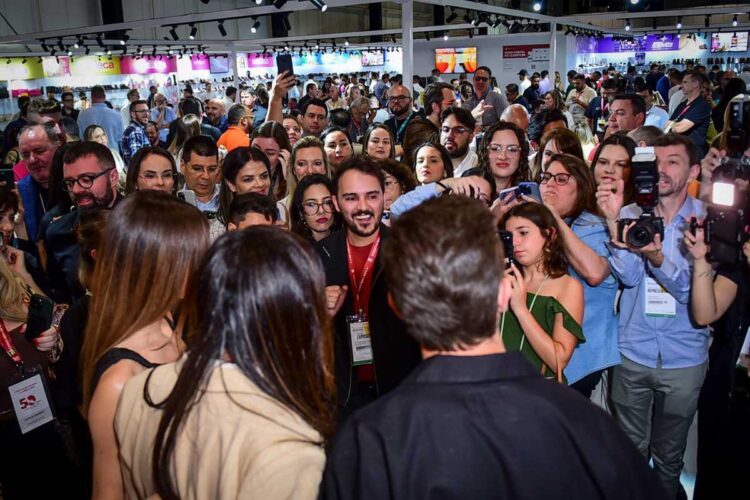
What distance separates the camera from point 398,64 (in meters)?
21.5

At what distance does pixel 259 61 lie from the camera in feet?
60.1

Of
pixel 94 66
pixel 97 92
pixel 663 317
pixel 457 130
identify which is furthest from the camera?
pixel 94 66

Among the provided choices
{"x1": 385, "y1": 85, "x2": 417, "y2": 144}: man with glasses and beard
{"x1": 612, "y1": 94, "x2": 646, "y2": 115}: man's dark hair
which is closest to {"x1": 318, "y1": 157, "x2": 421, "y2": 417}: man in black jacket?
{"x1": 612, "y1": 94, "x2": 646, "y2": 115}: man's dark hair

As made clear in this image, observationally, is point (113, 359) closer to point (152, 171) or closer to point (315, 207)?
point (315, 207)

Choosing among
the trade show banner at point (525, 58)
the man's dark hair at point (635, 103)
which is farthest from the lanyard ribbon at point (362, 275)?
the trade show banner at point (525, 58)

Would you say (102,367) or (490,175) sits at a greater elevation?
(490,175)

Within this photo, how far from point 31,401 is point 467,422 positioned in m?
1.75

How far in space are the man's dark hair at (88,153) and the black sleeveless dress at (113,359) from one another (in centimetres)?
170

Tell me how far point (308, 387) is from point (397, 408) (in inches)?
8.6

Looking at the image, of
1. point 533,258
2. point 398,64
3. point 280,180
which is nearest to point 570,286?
point 533,258

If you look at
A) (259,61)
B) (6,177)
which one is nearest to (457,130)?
(6,177)

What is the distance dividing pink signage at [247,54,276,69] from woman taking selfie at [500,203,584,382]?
56.6 feet

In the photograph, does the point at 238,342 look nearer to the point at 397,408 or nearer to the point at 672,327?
the point at 397,408

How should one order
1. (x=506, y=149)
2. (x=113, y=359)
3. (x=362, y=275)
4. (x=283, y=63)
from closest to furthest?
(x=113, y=359), (x=362, y=275), (x=506, y=149), (x=283, y=63)
